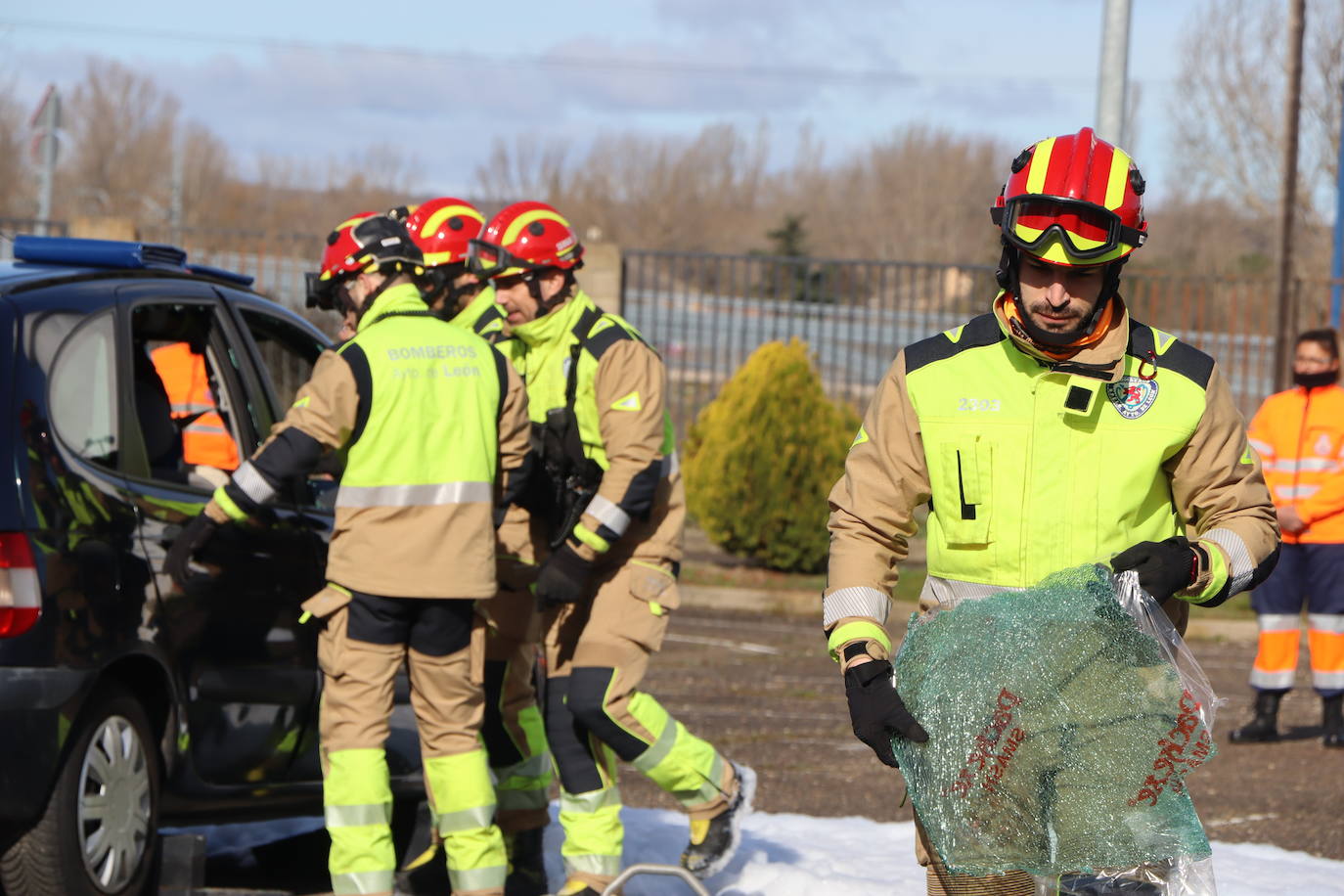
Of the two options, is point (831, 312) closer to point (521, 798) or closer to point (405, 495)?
point (521, 798)

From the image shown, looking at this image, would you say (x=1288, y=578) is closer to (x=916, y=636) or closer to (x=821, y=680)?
(x=821, y=680)

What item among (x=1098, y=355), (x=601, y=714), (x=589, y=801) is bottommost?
(x=589, y=801)

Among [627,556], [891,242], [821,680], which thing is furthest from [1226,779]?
[891,242]

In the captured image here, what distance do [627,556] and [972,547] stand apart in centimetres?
239

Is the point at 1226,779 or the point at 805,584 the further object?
the point at 805,584

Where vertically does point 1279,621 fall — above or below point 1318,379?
below

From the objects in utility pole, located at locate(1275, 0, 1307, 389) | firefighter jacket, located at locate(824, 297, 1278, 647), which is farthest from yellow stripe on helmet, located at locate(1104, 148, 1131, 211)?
utility pole, located at locate(1275, 0, 1307, 389)

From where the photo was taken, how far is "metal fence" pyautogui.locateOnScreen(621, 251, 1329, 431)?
15836mm

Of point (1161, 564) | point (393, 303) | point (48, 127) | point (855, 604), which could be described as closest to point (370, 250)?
point (393, 303)

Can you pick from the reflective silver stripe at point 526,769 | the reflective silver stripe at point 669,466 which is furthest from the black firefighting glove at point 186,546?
the reflective silver stripe at point 669,466

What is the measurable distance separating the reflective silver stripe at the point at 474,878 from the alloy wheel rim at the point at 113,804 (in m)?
0.89

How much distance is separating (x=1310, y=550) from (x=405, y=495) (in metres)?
5.66

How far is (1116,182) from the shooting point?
3.29 metres

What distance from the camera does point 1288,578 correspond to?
29.1 ft
